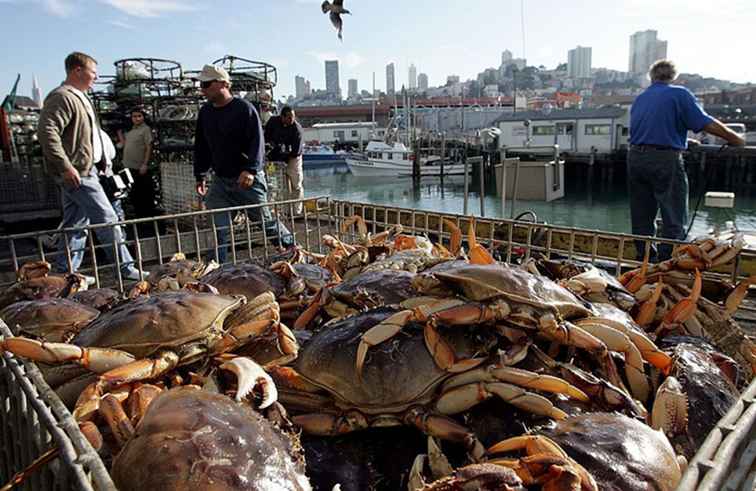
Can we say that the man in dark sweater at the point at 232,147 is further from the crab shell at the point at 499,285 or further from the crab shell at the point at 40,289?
the crab shell at the point at 499,285

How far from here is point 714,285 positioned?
3.01 m

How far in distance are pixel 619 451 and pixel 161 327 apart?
1577 mm

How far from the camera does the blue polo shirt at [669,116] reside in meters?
4.98

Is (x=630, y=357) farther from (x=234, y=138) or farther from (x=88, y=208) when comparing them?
(x=88, y=208)

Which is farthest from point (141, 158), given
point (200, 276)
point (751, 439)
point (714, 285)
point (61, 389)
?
point (751, 439)

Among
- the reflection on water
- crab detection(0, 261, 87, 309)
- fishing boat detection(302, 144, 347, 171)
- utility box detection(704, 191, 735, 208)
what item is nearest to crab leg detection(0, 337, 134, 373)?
crab detection(0, 261, 87, 309)

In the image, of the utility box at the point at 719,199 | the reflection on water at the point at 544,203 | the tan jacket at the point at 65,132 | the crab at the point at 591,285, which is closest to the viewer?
the crab at the point at 591,285

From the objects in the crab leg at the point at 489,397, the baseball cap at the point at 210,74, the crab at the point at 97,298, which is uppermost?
the baseball cap at the point at 210,74

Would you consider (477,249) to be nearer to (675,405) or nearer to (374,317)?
(374,317)

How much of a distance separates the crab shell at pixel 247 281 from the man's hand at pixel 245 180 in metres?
1.91

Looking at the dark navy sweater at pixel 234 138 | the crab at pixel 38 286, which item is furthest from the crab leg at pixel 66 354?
the dark navy sweater at pixel 234 138

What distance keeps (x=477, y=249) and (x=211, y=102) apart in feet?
11.8

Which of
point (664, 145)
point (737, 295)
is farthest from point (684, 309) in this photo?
point (664, 145)

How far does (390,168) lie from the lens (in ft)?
144
